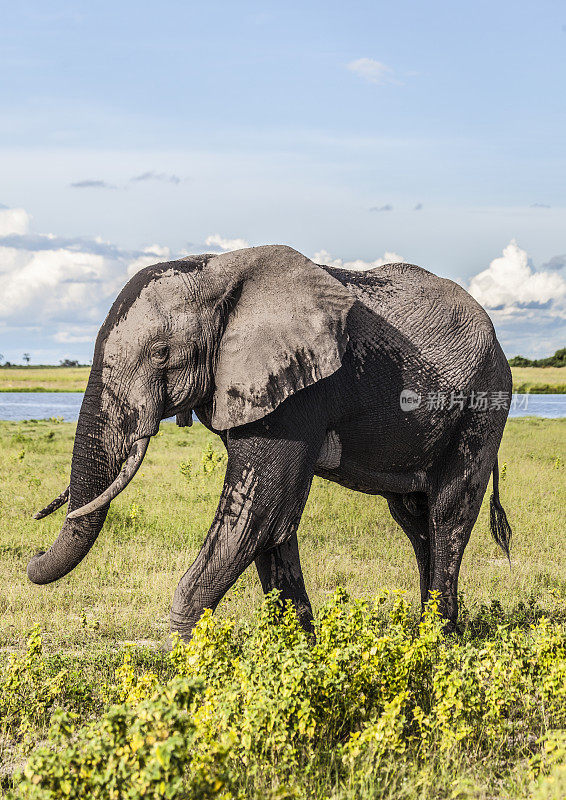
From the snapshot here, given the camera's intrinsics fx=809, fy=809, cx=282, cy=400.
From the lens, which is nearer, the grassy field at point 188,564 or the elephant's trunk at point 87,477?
the grassy field at point 188,564

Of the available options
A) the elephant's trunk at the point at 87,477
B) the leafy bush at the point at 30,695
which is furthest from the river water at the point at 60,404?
the leafy bush at the point at 30,695

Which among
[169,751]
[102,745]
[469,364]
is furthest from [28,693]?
[469,364]

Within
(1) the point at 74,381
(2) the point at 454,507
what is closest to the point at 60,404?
(1) the point at 74,381

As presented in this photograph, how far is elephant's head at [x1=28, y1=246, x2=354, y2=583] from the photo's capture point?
5039 millimetres

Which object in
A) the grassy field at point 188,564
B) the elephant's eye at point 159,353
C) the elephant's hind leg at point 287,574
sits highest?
the elephant's eye at point 159,353

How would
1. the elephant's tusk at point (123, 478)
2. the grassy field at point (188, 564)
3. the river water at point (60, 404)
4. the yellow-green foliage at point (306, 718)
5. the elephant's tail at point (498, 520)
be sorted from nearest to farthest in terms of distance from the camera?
the yellow-green foliage at point (306, 718) < the grassy field at point (188, 564) < the elephant's tusk at point (123, 478) < the elephant's tail at point (498, 520) < the river water at point (60, 404)

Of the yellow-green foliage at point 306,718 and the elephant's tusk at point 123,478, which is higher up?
the elephant's tusk at point 123,478

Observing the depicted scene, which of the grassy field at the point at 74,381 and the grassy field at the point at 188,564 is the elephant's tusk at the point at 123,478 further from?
the grassy field at the point at 74,381

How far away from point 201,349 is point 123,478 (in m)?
0.94

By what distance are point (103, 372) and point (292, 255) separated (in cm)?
145

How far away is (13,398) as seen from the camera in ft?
248

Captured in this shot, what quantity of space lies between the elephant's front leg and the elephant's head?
0.77 feet

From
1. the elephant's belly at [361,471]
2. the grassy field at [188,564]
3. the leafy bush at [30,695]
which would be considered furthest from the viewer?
the elephant's belly at [361,471]

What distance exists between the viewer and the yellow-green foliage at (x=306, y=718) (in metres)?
3.15
